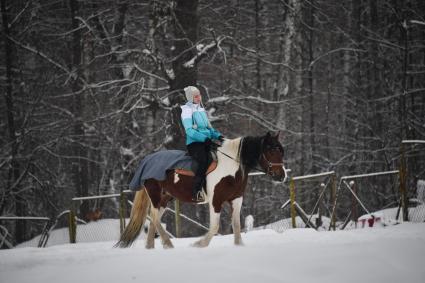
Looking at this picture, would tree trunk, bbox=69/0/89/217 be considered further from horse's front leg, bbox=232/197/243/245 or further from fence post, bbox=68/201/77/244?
horse's front leg, bbox=232/197/243/245

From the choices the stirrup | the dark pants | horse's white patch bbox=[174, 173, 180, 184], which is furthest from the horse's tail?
the dark pants

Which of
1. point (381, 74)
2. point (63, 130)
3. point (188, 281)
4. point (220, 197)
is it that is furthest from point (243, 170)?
point (381, 74)

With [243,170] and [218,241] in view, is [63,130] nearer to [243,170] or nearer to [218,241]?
[218,241]

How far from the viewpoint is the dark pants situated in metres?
7.74

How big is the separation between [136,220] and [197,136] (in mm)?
1888

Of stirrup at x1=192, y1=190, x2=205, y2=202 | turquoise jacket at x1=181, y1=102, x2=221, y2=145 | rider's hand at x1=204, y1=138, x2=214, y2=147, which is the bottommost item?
stirrup at x1=192, y1=190, x2=205, y2=202

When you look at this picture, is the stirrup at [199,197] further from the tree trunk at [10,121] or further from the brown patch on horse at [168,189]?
the tree trunk at [10,121]

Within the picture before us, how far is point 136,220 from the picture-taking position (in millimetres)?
8555

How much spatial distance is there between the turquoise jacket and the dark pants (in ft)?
0.35

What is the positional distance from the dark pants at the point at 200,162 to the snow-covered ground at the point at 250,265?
A: 1164mm

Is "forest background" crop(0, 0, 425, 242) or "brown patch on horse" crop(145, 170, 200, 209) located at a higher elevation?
"forest background" crop(0, 0, 425, 242)

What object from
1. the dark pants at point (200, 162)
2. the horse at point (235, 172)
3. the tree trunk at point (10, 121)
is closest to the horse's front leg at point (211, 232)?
the horse at point (235, 172)

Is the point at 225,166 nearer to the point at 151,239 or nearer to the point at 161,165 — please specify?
the point at 161,165

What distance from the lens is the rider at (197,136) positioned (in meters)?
7.75
